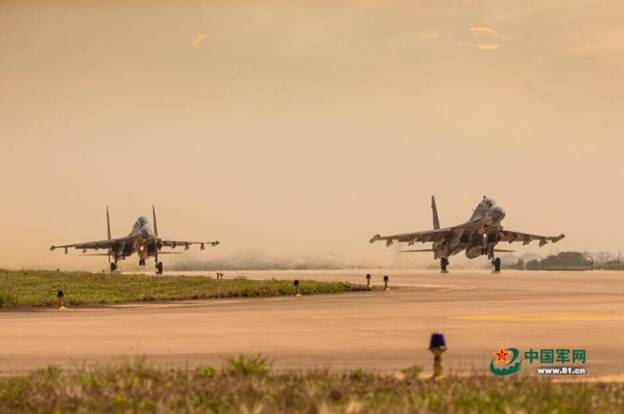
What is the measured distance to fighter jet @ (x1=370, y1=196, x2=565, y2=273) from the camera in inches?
3738

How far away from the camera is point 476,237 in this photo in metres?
101

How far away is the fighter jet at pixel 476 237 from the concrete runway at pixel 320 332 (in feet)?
186

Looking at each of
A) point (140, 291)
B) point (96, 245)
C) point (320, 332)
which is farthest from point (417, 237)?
point (320, 332)

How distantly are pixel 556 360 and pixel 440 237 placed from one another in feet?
294

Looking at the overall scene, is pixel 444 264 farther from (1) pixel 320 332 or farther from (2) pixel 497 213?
(1) pixel 320 332

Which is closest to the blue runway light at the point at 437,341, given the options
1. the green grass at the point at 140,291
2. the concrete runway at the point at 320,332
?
the concrete runway at the point at 320,332

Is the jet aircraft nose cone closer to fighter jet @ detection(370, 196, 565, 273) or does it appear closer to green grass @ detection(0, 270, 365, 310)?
fighter jet @ detection(370, 196, 565, 273)

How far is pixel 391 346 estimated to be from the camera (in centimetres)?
2022

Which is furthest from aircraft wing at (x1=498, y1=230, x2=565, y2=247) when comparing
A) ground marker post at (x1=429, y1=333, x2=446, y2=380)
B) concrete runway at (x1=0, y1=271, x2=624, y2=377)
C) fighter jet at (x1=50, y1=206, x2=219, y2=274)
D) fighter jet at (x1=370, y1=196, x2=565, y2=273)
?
ground marker post at (x1=429, y1=333, x2=446, y2=380)

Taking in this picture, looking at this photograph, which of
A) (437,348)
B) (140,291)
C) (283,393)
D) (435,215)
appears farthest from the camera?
(435,215)

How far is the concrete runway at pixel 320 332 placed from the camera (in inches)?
714

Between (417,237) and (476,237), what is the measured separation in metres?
8.27

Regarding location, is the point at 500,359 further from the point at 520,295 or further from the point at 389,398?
the point at 520,295

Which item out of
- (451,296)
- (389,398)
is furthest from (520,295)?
(389,398)
